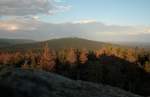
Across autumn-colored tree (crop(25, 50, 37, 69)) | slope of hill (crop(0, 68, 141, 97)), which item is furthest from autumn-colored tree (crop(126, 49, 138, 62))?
slope of hill (crop(0, 68, 141, 97))

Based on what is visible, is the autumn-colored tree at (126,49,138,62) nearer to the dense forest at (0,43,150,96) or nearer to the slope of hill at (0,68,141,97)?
the dense forest at (0,43,150,96)

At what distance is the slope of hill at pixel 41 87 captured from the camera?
1352cm

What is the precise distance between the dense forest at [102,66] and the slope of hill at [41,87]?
2496 inches

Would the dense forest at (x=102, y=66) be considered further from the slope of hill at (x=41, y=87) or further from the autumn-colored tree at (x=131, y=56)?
the slope of hill at (x=41, y=87)

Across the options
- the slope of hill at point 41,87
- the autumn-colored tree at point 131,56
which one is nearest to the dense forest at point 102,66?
the autumn-colored tree at point 131,56

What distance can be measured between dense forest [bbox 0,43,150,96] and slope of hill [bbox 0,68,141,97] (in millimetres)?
63386

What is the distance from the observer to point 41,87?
14062 millimetres

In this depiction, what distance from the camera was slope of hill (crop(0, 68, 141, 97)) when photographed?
44.3 feet

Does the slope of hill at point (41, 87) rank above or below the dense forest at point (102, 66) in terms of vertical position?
above

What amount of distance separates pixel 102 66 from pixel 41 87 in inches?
4062

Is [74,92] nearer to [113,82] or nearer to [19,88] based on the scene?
[19,88]

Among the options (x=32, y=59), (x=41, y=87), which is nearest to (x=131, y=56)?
(x=32, y=59)

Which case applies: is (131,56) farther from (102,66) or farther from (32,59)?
(32,59)

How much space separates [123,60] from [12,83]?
5642 inches
